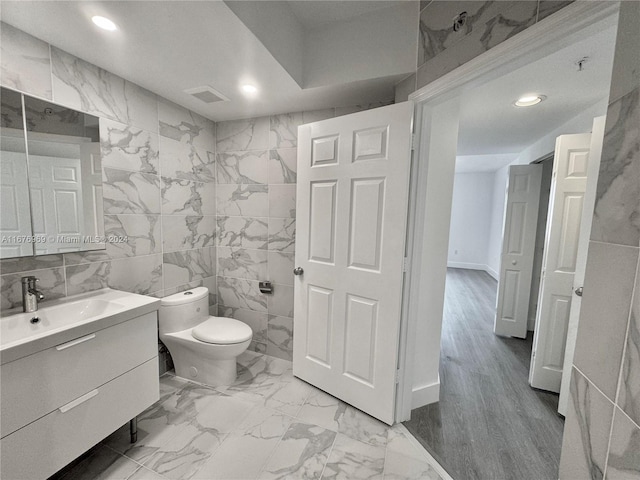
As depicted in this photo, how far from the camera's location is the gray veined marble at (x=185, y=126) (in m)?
2.06

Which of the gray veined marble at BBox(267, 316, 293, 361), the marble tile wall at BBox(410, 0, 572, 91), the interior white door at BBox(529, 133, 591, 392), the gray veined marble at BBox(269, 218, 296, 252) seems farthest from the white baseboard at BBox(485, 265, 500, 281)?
the marble tile wall at BBox(410, 0, 572, 91)

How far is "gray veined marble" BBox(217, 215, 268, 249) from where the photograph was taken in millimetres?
2453

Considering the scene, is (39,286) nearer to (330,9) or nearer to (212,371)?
(212,371)

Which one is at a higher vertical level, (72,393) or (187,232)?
(187,232)

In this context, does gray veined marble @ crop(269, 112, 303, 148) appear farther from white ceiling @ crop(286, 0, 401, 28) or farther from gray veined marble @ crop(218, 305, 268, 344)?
gray veined marble @ crop(218, 305, 268, 344)

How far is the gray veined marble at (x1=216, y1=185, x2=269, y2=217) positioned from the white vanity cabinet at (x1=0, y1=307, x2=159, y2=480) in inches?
47.4

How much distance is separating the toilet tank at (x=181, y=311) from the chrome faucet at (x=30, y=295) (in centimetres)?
68

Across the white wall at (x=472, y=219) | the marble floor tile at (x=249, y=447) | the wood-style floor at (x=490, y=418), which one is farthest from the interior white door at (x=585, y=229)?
the white wall at (x=472, y=219)

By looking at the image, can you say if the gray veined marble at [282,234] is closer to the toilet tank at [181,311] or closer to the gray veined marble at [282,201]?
the gray veined marble at [282,201]

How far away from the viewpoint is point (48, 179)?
144 cm

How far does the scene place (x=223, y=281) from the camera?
8.66 ft

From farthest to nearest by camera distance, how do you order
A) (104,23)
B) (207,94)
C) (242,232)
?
(242,232), (207,94), (104,23)

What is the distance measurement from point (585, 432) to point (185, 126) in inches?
110

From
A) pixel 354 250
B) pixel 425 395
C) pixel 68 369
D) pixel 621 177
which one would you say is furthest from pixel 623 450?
pixel 68 369
